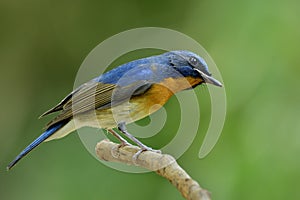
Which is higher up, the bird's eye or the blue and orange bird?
the bird's eye

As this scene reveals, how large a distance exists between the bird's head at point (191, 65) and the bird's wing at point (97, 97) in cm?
11

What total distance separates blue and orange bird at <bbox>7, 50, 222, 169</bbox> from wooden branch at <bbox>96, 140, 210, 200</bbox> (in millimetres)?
63

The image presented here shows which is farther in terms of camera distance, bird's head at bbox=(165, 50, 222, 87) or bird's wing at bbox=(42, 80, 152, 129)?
bird's wing at bbox=(42, 80, 152, 129)

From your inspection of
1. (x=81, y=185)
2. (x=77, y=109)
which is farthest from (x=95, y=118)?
(x=81, y=185)

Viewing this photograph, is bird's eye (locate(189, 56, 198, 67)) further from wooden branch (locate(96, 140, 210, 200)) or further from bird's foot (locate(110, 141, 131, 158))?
bird's foot (locate(110, 141, 131, 158))

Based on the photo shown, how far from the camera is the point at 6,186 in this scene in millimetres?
2574

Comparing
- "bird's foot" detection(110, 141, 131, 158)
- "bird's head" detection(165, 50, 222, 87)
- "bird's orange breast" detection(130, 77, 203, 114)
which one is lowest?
"bird's foot" detection(110, 141, 131, 158)

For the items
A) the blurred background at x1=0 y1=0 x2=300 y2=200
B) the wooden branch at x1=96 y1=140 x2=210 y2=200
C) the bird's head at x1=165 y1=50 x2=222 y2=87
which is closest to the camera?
the wooden branch at x1=96 y1=140 x2=210 y2=200

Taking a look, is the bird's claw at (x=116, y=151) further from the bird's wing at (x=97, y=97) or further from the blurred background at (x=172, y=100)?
the blurred background at (x=172, y=100)

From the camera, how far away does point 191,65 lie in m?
1.47

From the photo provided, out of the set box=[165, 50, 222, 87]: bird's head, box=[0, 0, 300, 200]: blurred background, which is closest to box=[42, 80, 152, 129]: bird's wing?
box=[165, 50, 222, 87]: bird's head

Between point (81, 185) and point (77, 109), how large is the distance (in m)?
0.88

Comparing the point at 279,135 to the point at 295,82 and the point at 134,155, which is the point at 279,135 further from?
the point at 134,155

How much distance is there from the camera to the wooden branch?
978 millimetres
